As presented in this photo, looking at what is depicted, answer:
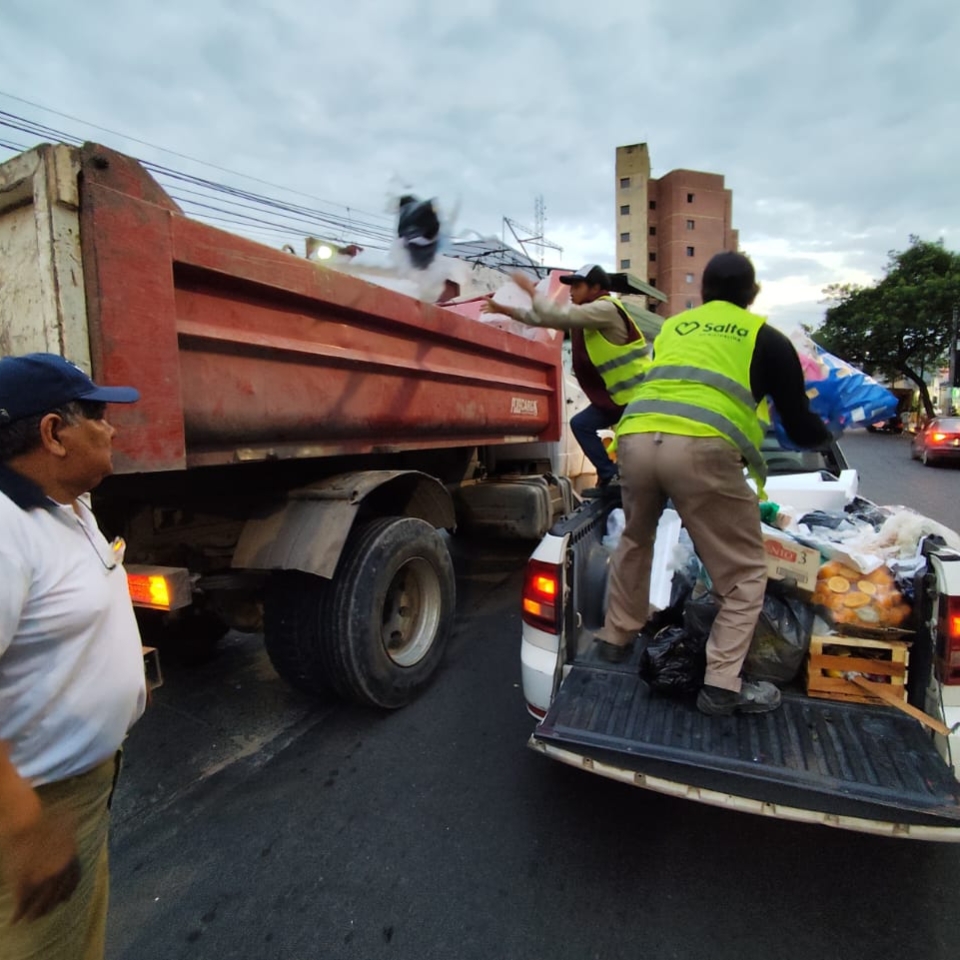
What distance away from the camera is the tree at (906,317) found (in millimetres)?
29438

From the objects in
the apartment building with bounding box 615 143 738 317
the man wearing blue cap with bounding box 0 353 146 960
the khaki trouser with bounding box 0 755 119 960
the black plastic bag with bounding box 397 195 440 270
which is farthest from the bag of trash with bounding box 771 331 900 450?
the apartment building with bounding box 615 143 738 317

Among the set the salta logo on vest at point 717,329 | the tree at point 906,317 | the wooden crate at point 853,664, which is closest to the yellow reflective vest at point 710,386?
the salta logo on vest at point 717,329

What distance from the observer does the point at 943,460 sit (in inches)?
601

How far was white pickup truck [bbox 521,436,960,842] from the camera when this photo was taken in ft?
5.72

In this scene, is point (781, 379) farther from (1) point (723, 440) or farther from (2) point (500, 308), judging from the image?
(2) point (500, 308)

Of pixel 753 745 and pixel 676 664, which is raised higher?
pixel 676 664

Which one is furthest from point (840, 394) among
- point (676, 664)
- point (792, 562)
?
point (676, 664)

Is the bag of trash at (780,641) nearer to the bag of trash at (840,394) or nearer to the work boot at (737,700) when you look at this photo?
the work boot at (737,700)

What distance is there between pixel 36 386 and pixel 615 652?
85.1 inches

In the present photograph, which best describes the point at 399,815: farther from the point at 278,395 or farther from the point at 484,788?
the point at 278,395

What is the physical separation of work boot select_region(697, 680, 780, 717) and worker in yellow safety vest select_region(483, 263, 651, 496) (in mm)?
1552

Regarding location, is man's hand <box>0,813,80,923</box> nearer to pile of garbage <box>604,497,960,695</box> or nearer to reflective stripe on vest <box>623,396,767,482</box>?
pile of garbage <box>604,497,960,695</box>

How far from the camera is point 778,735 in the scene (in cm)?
202

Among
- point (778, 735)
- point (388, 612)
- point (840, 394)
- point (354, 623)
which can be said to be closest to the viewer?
point (778, 735)
